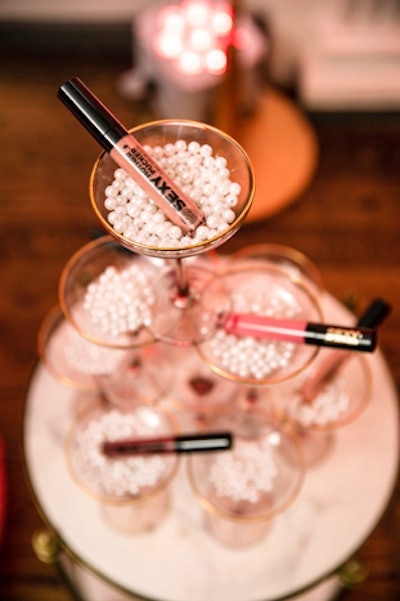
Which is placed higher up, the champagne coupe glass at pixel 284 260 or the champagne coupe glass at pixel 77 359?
the champagne coupe glass at pixel 284 260

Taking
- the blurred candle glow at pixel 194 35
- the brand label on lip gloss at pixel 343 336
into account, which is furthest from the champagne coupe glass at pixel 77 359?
the blurred candle glow at pixel 194 35

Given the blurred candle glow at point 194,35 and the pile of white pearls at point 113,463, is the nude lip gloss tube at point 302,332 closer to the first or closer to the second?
the pile of white pearls at point 113,463

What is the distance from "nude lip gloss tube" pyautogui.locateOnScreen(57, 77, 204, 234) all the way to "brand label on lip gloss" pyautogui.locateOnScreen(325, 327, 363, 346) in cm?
26

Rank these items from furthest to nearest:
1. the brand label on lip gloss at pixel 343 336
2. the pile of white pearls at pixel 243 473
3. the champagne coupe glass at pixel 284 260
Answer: the champagne coupe glass at pixel 284 260, the pile of white pearls at pixel 243 473, the brand label on lip gloss at pixel 343 336

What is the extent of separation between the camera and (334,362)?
118 cm

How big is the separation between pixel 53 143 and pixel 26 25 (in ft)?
1.93

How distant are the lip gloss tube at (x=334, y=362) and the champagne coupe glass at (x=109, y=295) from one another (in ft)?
1.21

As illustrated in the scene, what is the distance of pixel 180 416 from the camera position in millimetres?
1344

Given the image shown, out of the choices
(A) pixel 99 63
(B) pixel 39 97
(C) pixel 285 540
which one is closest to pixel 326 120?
(A) pixel 99 63

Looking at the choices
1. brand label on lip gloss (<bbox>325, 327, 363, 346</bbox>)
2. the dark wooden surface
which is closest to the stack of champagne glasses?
brand label on lip gloss (<bbox>325, 327, 363, 346</bbox>)

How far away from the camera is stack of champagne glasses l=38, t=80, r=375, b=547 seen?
78 centimetres

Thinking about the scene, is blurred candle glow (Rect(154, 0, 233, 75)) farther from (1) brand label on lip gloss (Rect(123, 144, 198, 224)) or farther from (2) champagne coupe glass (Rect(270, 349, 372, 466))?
(1) brand label on lip gloss (Rect(123, 144, 198, 224))

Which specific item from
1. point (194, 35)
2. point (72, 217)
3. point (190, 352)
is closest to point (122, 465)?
point (190, 352)

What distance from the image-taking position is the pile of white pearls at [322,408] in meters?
1.25
